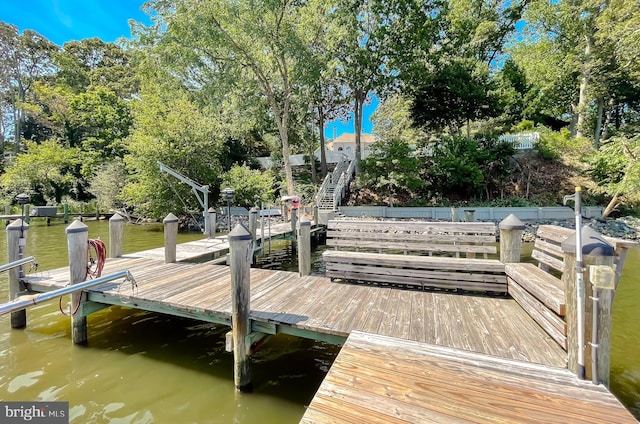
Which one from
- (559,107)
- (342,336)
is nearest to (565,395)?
(342,336)

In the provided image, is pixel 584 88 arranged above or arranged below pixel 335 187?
above

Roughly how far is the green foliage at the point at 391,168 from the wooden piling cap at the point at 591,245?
44.5ft

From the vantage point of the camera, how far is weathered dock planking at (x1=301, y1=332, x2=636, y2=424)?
5.76 ft

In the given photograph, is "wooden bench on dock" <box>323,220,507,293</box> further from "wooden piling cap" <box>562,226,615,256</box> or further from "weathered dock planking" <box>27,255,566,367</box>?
"wooden piling cap" <box>562,226,615,256</box>

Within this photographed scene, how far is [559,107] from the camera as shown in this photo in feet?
65.6

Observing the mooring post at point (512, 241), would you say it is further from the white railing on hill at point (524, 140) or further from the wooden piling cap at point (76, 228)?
the white railing on hill at point (524, 140)

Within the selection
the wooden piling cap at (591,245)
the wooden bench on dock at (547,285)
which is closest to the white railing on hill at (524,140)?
the wooden bench on dock at (547,285)

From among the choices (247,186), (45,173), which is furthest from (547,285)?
(45,173)

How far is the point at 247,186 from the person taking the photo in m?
16.8

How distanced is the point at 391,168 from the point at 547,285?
13399 millimetres

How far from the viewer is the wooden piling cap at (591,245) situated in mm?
1935

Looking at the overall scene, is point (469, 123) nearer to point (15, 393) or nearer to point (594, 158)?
point (594, 158)

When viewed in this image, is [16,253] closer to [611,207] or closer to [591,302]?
[591,302]

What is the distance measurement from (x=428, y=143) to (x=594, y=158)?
7.74m
